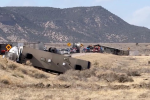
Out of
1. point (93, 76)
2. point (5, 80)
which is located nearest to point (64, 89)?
point (5, 80)

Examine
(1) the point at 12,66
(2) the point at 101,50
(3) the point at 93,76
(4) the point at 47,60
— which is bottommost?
(3) the point at 93,76

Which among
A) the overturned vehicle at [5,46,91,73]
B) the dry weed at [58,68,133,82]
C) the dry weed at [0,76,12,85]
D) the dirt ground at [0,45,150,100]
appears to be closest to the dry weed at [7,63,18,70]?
the dirt ground at [0,45,150,100]

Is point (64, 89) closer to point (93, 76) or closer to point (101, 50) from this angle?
point (93, 76)

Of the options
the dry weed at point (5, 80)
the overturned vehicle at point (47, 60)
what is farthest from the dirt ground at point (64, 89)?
the overturned vehicle at point (47, 60)

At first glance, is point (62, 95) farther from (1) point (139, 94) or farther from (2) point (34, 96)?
(1) point (139, 94)

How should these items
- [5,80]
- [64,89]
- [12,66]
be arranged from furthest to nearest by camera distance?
[12,66] → [5,80] → [64,89]

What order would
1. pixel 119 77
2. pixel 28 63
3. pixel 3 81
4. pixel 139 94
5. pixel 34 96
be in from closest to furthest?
pixel 34 96 < pixel 139 94 < pixel 3 81 < pixel 119 77 < pixel 28 63

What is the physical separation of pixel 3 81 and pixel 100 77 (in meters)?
9.40

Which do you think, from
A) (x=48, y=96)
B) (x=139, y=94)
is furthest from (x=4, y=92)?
(x=139, y=94)

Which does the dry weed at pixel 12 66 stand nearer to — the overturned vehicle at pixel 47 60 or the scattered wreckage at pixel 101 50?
the overturned vehicle at pixel 47 60

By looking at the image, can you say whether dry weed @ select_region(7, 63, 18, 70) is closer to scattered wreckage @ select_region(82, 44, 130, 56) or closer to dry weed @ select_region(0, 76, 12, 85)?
dry weed @ select_region(0, 76, 12, 85)

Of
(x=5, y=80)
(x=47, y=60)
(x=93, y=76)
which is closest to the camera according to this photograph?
(x=5, y=80)

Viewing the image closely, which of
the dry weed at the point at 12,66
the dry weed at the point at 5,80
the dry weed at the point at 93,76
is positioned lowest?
the dry weed at the point at 93,76

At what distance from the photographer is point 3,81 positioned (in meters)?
21.4
